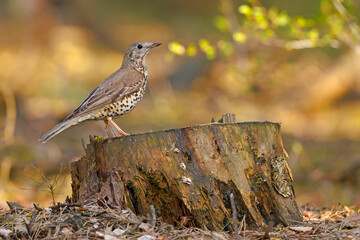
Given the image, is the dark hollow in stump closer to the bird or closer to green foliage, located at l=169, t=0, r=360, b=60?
the bird

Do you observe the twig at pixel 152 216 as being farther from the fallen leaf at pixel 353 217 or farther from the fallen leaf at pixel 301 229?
the fallen leaf at pixel 353 217

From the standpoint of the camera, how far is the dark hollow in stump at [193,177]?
12.2 ft

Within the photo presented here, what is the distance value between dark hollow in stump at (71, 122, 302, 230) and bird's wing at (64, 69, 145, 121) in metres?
1.32

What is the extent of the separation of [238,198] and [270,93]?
11.1 meters

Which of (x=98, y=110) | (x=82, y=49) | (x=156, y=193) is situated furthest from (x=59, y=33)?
(x=156, y=193)

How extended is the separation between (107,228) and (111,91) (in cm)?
237

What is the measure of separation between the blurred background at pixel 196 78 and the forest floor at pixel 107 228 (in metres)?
3.58

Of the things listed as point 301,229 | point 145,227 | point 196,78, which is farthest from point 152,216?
point 196,78

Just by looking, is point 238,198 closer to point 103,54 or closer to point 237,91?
point 237,91

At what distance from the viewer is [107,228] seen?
3.28m

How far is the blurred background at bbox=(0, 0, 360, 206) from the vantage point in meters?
7.88

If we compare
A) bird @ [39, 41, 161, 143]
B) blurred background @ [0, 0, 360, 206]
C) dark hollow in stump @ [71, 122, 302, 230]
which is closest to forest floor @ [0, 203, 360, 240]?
dark hollow in stump @ [71, 122, 302, 230]

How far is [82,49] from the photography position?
16641mm

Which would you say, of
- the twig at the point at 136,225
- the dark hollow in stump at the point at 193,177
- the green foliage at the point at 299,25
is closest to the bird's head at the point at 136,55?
the green foliage at the point at 299,25
